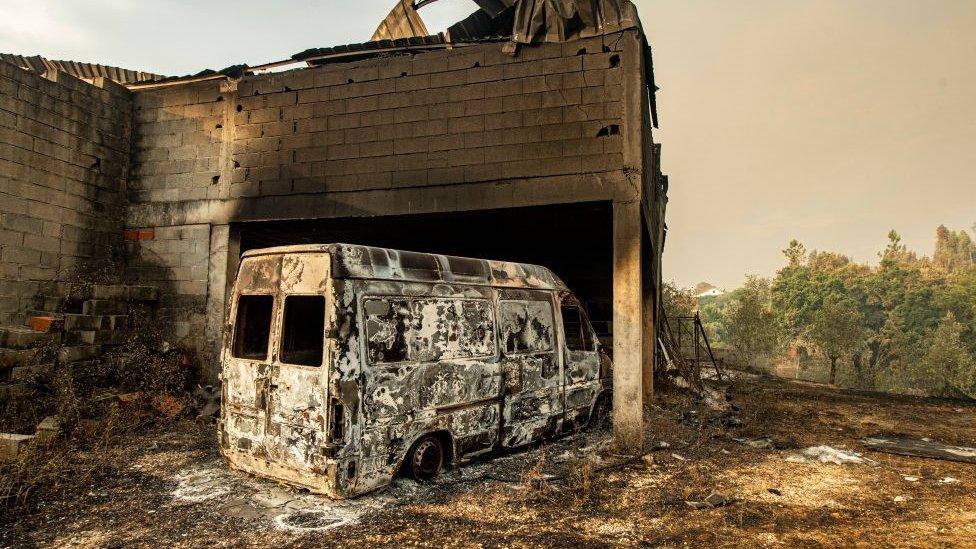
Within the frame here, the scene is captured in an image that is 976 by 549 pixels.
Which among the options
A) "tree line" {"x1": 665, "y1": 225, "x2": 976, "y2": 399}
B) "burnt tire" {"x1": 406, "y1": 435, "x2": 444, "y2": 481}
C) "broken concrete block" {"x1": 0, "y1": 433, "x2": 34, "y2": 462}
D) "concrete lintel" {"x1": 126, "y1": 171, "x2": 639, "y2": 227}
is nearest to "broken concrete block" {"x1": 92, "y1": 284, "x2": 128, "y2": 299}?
"concrete lintel" {"x1": 126, "y1": 171, "x2": 639, "y2": 227}

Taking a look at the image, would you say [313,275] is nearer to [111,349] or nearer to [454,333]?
[454,333]

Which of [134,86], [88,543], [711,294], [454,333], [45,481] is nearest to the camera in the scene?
[88,543]

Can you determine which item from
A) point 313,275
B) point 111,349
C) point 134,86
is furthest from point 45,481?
point 134,86

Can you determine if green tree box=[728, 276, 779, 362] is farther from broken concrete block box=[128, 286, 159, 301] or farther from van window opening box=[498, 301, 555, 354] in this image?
broken concrete block box=[128, 286, 159, 301]

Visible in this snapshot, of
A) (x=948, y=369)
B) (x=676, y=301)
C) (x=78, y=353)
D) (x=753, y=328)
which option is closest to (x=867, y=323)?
(x=948, y=369)

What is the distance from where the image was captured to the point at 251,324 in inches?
196

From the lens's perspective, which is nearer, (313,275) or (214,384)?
(313,275)

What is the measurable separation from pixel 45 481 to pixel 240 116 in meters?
6.10

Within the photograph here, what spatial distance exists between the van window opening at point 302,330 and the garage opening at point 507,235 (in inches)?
126

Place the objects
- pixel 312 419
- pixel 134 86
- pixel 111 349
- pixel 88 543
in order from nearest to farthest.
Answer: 1. pixel 88 543
2. pixel 312 419
3. pixel 111 349
4. pixel 134 86

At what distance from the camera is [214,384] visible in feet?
27.7

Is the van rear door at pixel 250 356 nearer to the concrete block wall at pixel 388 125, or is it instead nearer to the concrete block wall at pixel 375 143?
the concrete block wall at pixel 375 143

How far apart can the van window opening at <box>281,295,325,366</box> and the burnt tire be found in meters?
1.23

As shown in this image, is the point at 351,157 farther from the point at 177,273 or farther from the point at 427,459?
the point at 427,459
